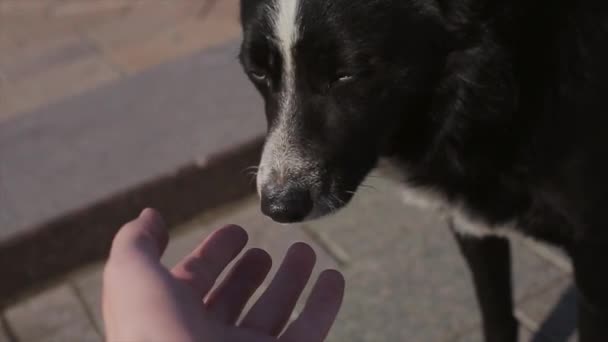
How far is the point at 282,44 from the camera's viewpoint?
1.35 metres

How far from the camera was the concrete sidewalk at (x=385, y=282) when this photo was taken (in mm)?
1967

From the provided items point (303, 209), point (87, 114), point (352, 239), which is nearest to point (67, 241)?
point (87, 114)

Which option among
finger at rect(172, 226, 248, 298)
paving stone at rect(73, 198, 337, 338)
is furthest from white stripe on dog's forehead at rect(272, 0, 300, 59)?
paving stone at rect(73, 198, 337, 338)

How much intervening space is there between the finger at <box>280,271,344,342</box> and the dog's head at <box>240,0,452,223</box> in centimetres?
16

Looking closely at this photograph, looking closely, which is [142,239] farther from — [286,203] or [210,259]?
[286,203]

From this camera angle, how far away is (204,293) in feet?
4.05

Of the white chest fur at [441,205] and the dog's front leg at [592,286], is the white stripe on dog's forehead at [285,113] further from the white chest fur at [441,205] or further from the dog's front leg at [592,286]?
the dog's front leg at [592,286]

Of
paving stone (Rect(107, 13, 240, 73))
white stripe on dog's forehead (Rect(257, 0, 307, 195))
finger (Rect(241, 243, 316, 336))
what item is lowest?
paving stone (Rect(107, 13, 240, 73))

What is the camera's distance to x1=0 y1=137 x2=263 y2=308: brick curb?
2.31 meters

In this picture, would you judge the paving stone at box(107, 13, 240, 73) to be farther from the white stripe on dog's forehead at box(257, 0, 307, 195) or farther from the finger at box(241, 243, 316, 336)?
the finger at box(241, 243, 316, 336)

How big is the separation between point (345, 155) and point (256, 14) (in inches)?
13.3

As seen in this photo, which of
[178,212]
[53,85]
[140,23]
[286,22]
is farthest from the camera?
[140,23]

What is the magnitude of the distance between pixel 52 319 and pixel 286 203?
117 centimetres

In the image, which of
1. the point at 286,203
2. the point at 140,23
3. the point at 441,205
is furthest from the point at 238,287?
the point at 140,23
